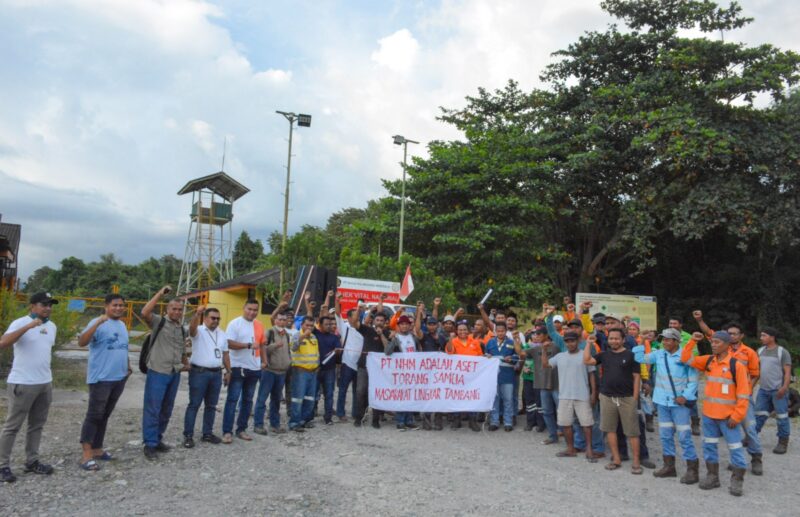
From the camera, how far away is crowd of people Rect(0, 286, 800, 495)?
253 inches

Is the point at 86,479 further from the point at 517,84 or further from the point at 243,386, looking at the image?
the point at 517,84

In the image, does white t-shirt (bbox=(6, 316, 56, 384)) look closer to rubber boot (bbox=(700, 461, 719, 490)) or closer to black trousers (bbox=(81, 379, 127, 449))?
black trousers (bbox=(81, 379, 127, 449))

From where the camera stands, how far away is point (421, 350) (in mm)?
10188

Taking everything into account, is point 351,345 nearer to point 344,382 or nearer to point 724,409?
point 344,382

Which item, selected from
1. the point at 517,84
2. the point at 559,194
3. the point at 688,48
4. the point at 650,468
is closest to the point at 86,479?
the point at 650,468

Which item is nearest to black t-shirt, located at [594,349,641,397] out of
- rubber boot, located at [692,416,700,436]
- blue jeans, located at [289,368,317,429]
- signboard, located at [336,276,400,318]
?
rubber boot, located at [692,416,700,436]

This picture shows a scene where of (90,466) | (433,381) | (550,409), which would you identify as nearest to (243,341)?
(90,466)

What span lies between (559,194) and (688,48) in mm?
6902

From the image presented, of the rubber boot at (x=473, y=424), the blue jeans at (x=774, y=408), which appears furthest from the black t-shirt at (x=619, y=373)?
the blue jeans at (x=774, y=408)

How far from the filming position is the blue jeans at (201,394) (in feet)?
24.2

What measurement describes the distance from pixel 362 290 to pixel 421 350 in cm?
606

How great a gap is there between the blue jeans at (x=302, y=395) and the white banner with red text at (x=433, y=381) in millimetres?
1021

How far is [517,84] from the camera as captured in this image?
27.1m

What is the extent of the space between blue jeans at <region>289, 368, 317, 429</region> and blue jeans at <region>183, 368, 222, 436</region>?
1.33m
